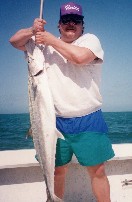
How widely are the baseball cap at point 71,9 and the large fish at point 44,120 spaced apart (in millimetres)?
608

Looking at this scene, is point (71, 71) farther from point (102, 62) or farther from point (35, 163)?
point (35, 163)

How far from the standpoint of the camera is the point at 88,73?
122 inches

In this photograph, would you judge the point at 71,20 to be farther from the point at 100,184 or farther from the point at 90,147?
the point at 100,184

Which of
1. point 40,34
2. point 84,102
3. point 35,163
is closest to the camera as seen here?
point 40,34

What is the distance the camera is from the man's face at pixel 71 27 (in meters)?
3.17

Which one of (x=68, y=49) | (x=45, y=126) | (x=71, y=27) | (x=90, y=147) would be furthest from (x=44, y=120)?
(x=71, y=27)

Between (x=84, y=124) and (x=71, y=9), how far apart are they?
1.28m

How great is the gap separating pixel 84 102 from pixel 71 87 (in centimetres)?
21

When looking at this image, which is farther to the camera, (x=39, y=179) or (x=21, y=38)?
(x=39, y=179)

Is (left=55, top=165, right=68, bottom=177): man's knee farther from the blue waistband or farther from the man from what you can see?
the blue waistband

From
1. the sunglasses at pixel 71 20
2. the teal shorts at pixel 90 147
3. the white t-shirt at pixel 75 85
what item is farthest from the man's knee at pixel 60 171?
the sunglasses at pixel 71 20

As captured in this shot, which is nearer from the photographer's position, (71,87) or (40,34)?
(40,34)

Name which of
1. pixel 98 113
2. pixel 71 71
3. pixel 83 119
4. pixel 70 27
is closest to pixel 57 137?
pixel 83 119

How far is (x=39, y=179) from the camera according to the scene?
3.92 m
